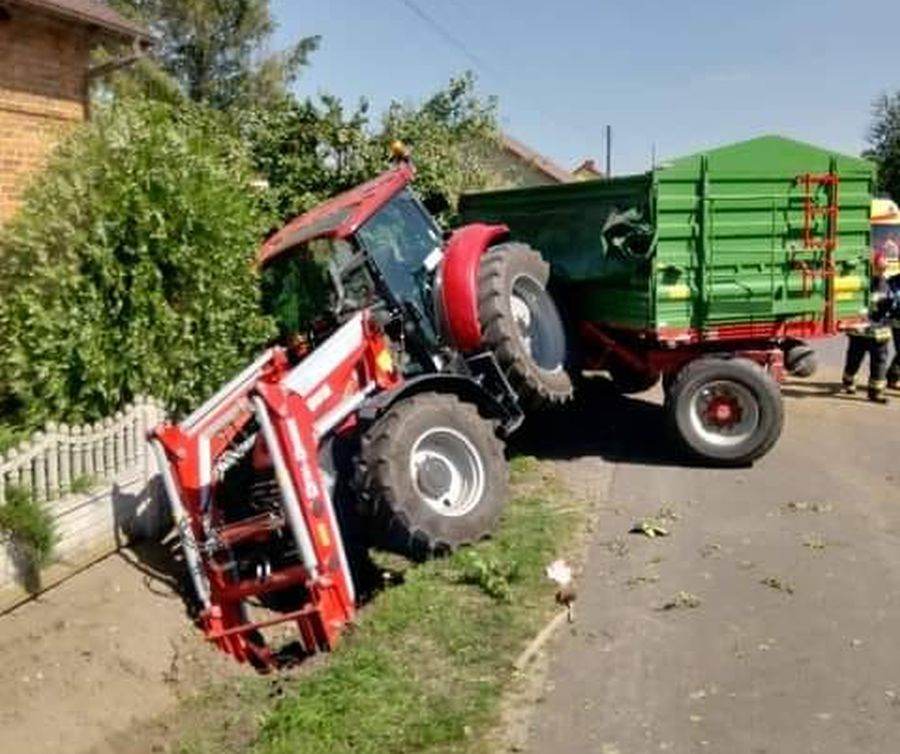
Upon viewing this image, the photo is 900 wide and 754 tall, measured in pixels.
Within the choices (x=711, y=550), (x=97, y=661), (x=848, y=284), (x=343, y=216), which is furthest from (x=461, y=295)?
(x=848, y=284)

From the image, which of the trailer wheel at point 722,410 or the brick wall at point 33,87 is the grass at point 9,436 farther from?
the trailer wheel at point 722,410

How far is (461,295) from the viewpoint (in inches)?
303

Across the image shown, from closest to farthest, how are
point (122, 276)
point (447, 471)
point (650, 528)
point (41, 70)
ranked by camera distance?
point (447, 471)
point (122, 276)
point (650, 528)
point (41, 70)

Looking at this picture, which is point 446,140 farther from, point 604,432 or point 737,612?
point 737,612

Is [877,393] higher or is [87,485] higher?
[87,485]

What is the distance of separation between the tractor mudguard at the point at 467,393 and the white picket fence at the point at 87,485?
1.67 meters

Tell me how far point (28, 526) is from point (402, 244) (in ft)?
11.2

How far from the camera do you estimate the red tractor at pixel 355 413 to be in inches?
239

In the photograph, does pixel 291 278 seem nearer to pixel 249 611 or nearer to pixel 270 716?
pixel 249 611

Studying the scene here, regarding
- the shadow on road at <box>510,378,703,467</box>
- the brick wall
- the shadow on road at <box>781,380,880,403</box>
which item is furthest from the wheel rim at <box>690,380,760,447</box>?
the brick wall

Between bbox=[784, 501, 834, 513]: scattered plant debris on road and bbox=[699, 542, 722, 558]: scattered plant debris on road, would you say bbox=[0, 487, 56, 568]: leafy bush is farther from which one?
bbox=[784, 501, 834, 513]: scattered plant debris on road

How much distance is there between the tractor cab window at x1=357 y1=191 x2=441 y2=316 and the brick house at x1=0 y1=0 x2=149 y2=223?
142 inches

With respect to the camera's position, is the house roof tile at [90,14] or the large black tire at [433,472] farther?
the house roof tile at [90,14]

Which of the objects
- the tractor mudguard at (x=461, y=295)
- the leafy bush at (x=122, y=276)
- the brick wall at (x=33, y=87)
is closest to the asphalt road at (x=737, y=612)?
the tractor mudguard at (x=461, y=295)
